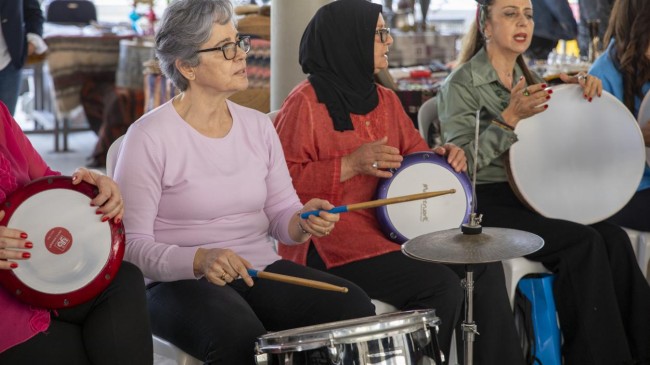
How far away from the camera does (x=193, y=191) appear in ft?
7.52

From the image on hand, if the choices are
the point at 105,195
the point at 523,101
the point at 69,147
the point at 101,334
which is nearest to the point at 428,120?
the point at 523,101

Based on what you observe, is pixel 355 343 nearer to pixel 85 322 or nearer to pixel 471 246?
pixel 471 246

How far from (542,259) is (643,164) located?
1.64 ft

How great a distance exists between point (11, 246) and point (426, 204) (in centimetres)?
122

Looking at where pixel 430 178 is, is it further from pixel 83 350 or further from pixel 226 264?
pixel 83 350

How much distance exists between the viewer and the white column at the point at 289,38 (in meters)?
3.61

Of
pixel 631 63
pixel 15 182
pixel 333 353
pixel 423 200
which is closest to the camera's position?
pixel 333 353

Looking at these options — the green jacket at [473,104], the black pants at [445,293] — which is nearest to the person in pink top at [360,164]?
the black pants at [445,293]

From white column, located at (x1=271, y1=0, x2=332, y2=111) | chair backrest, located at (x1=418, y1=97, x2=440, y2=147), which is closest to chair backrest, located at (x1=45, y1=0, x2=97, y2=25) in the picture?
white column, located at (x1=271, y1=0, x2=332, y2=111)

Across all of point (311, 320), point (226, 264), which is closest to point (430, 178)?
point (311, 320)

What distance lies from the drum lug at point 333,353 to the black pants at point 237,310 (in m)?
0.29

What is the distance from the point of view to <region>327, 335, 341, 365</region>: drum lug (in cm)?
182

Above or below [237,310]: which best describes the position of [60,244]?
above

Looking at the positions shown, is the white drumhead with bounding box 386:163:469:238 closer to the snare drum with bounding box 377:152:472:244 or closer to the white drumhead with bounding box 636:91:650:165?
the snare drum with bounding box 377:152:472:244
